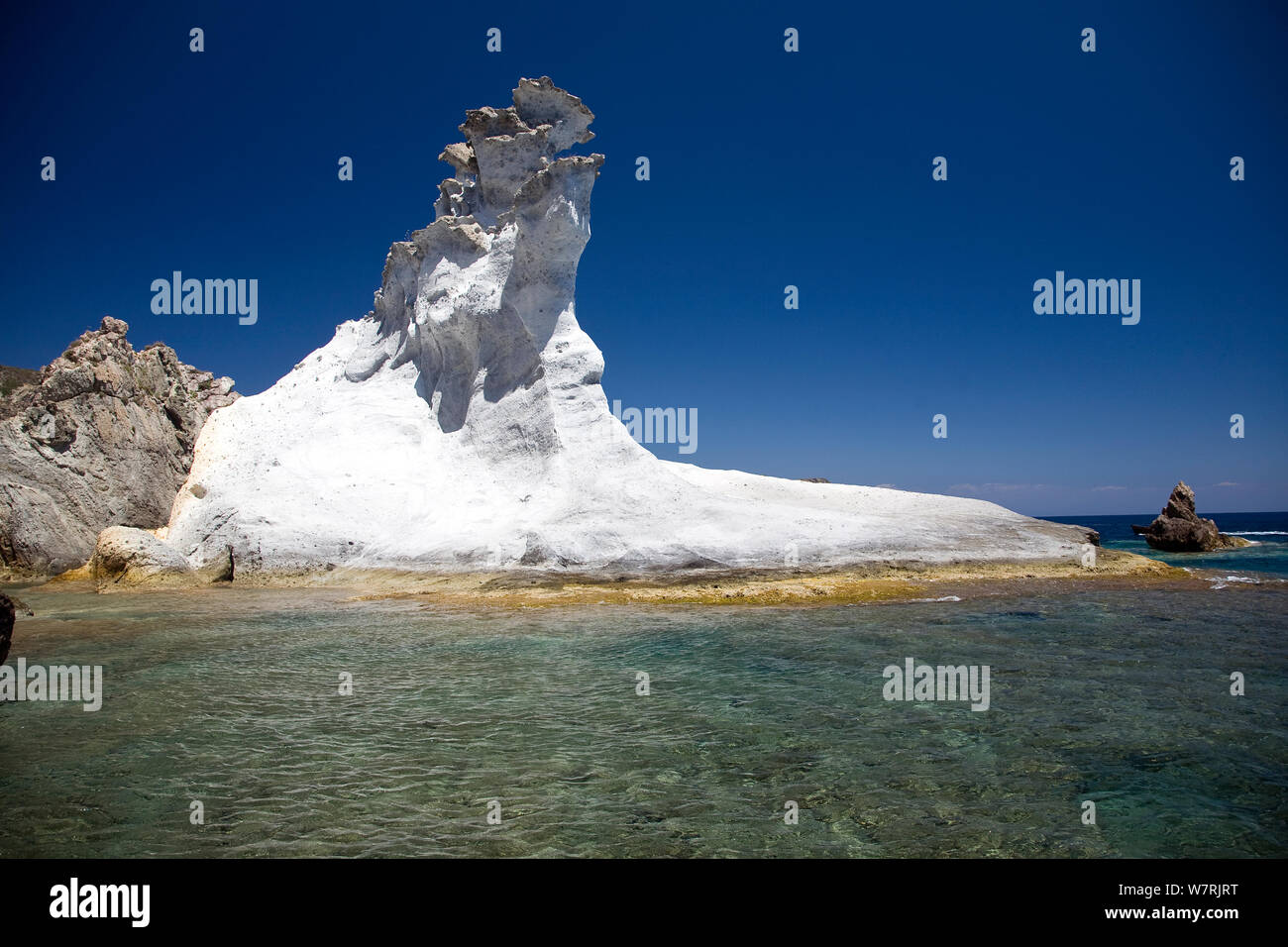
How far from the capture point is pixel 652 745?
8.18 meters

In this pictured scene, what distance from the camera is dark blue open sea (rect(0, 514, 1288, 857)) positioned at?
5.96 meters

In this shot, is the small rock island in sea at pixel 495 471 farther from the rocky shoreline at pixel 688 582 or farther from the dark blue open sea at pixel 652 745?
the dark blue open sea at pixel 652 745

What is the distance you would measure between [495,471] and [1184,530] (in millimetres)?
42111

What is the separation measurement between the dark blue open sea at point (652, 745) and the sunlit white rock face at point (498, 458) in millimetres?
7311

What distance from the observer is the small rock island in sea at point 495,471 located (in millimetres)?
22250

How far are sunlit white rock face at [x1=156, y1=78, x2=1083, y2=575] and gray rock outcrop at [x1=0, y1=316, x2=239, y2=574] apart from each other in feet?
9.23

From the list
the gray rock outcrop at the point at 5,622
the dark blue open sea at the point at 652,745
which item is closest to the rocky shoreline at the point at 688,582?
the dark blue open sea at the point at 652,745

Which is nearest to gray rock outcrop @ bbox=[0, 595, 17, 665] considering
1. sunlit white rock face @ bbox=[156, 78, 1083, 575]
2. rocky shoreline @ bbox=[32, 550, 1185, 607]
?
rocky shoreline @ bbox=[32, 550, 1185, 607]

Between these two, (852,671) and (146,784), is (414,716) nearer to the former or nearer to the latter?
(146,784)

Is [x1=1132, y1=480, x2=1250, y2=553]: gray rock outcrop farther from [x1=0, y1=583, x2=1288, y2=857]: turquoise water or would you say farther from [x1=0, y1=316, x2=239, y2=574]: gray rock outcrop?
[x1=0, y1=316, x2=239, y2=574]: gray rock outcrop

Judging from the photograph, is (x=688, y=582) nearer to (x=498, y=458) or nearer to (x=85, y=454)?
(x=498, y=458)

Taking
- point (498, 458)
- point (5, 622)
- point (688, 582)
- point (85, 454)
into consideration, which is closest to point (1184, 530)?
point (688, 582)

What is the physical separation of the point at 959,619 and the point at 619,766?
36.0 feet
